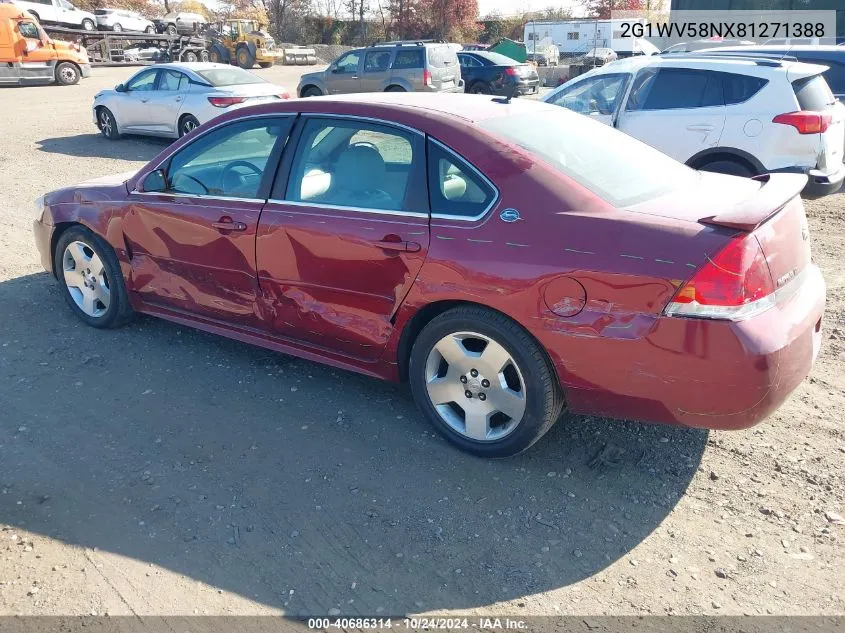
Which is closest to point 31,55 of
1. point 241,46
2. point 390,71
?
point 390,71

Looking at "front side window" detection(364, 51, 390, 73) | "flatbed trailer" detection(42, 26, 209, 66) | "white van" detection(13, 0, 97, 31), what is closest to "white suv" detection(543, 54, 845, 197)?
"front side window" detection(364, 51, 390, 73)

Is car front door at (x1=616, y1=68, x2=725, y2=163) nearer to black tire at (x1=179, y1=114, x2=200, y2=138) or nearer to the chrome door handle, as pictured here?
the chrome door handle

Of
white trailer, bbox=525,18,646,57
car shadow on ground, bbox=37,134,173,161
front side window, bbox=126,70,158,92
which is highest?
white trailer, bbox=525,18,646,57

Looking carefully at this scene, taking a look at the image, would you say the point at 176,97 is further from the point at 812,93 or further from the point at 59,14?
the point at 59,14

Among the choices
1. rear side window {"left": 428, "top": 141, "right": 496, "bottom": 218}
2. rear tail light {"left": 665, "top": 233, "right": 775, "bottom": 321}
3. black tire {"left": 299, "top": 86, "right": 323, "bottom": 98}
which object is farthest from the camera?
black tire {"left": 299, "top": 86, "right": 323, "bottom": 98}

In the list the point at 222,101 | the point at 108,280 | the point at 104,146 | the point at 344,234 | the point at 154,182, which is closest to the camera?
the point at 344,234

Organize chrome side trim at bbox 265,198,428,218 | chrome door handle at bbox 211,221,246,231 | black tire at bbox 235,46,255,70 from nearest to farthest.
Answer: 1. chrome side trim at bbox 265,198,428,218
2. chrome door handle at bbox 211,221,246,231
3. black tire at bbox 235,46,255,70

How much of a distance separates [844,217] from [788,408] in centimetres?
504

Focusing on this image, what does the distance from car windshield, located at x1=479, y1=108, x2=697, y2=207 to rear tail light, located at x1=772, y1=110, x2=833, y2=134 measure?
3997 millimetres

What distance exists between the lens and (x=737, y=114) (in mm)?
7523

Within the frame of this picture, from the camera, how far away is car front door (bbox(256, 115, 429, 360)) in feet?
12.0

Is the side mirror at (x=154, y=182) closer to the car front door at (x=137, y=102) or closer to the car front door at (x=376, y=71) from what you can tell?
the car front door at (x=137, y=102)

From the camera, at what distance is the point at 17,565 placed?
9.79 feet

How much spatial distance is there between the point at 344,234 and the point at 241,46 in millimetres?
36017
